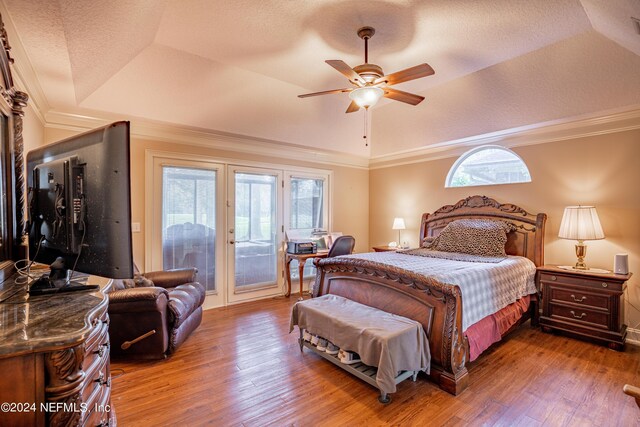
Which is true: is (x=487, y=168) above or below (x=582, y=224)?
above

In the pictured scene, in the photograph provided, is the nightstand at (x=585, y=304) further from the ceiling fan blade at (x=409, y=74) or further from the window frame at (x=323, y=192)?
the window frame at (x=323, y=192)

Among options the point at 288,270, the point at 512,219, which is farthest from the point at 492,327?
the point at 288,270

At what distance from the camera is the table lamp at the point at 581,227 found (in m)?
3.04

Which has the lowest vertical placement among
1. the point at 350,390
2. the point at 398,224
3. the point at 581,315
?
the point at 350,390

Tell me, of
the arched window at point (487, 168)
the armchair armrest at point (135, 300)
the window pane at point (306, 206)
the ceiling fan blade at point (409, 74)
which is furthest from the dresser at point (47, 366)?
the arched window at point (487, 168)

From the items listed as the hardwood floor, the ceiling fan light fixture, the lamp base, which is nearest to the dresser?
the hardwood floor

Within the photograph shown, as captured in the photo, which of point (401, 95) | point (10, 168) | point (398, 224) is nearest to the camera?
point (10, 168)

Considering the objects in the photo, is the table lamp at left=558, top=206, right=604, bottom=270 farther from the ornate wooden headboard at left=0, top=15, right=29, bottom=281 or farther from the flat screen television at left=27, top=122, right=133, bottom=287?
the ornate wooden headboard at left=0, top=15, right=29, bottom=281

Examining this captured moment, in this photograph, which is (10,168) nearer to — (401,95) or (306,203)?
(401,95)

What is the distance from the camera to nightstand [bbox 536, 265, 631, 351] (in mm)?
2867

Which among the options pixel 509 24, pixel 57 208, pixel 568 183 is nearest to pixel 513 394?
pixel 568 183

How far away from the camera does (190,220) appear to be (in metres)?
3.96

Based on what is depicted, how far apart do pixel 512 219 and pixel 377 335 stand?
286cm

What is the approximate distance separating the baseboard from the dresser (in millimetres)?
4451
